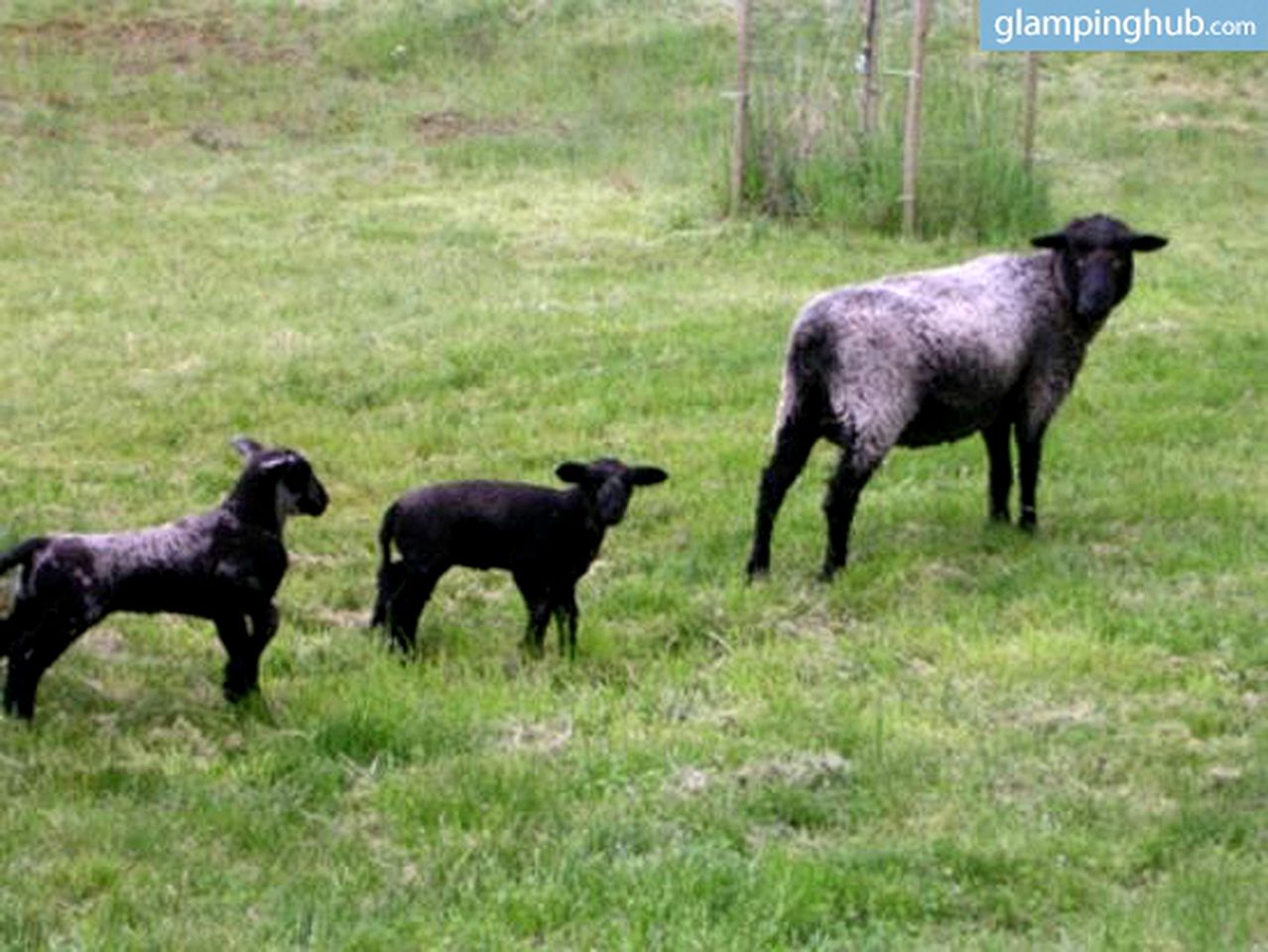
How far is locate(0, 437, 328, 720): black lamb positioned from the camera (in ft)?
26.7

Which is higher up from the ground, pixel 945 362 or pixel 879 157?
pixel 879 157

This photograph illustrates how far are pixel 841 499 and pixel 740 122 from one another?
417 inches

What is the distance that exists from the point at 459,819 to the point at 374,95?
22818mm

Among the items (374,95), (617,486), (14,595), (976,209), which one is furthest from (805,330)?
(374,95)

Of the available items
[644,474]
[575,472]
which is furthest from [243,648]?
[644,474]

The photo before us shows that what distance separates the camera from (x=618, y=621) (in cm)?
998

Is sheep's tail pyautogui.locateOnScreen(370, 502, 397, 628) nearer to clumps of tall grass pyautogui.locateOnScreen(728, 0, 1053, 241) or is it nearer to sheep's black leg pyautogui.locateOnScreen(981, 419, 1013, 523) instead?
sheep's black leg pyautogui.locateOnScreen(981, 419, 1013, 523)

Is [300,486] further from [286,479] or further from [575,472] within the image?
[575,472]

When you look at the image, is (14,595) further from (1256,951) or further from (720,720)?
(1256,951)

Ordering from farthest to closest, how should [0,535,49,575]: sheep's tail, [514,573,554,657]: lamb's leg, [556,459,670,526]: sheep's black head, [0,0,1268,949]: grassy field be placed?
[514,573,554,657]: lamb's leg, [556,459,670,526]: sheep's black head, [0,535,49,575]: sheep's tail, [0,0,1268,949]: grassy field

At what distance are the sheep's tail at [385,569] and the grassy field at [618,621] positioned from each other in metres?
0.20

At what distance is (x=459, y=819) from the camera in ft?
23.6

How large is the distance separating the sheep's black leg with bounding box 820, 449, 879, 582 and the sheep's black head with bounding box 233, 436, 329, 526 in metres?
2.88

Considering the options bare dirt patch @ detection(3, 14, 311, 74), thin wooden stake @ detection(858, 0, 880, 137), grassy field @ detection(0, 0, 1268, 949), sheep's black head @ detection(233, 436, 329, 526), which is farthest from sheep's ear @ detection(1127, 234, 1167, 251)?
bare dirt patch @ detection(3, 14, 311, 74)
